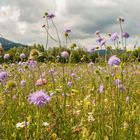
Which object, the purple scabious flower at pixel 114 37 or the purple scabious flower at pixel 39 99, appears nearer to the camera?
→ the purple scabious flower at pixel 39 99

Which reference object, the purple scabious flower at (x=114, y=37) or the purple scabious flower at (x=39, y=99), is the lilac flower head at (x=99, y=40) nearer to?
the purple scabious flower at (x=114, y=37)

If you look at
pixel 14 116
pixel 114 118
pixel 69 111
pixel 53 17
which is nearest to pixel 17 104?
pixel 14 116

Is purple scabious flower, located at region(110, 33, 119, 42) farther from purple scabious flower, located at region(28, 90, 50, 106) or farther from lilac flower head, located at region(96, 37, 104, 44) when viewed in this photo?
purple scabious flower, located at region(28, 90, 50, 106)

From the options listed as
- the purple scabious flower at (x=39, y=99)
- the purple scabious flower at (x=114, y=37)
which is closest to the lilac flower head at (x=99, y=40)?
the purple scabious flower at (x=114, y=37)

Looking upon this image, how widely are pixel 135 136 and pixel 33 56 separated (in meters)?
1.09

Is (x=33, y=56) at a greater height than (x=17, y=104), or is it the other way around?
(x=33, y=56)

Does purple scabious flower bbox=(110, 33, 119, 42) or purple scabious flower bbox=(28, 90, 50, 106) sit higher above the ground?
purple scabious flower bbox=(110, 33, 119, 42)

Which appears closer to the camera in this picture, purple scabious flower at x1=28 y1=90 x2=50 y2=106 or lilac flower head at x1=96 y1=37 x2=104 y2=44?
purple scabious flower at x1=28 y1=90 x2=50 y2=106

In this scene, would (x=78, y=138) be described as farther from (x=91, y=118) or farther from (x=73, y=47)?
(x=73, y=47)

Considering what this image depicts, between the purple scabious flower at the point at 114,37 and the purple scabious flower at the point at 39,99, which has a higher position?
the purple scabious flower at the point at 114,37

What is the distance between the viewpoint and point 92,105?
4504 mm

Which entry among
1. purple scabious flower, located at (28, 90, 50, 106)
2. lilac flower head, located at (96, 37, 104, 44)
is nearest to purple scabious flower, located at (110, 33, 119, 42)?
lilac flower head, located at (96, 37, 104, 44)

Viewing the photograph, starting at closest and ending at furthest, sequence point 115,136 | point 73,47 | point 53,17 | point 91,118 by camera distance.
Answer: point 115,136, point 91,118, point 73,47, point 53,17

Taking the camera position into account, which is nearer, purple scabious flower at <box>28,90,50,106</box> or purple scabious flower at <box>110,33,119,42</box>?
purple scabious flower at <box>28,90,50,106</box>
